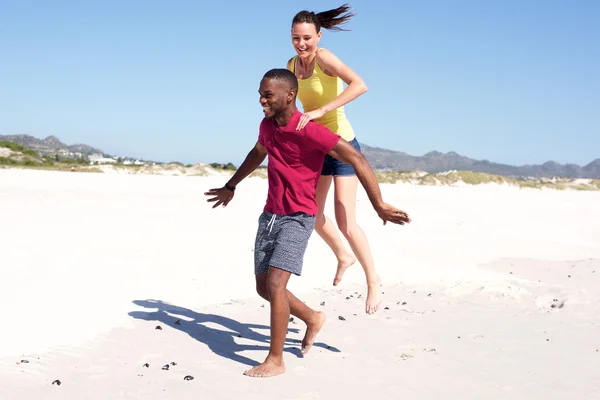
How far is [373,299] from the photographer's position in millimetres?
5977

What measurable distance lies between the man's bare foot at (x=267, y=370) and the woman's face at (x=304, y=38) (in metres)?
2.45

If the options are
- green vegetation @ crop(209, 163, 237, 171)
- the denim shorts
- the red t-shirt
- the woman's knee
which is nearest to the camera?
the red t-shirt

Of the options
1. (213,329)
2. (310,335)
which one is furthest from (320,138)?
(213,329)

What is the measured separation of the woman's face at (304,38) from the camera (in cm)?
541

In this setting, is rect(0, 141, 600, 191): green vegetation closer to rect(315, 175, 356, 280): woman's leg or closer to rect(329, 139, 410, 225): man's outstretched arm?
rect(315, 175, 356, 280): woman's leg

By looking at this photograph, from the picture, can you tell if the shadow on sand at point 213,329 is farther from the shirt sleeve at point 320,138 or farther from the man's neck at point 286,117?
the man's neck at point 286,117

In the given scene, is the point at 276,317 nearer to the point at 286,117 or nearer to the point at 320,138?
the point at 320,138

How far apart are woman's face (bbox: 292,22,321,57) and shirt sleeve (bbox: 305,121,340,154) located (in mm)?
891

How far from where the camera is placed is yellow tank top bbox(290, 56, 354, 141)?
562cm

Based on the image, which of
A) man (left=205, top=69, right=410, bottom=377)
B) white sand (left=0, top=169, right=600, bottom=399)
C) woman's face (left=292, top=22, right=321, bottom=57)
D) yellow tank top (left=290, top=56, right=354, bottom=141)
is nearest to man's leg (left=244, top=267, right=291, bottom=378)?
man (left=205, top=69, right=410, bottom=377)

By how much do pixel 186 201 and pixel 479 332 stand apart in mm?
9601

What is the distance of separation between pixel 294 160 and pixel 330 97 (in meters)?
1.00

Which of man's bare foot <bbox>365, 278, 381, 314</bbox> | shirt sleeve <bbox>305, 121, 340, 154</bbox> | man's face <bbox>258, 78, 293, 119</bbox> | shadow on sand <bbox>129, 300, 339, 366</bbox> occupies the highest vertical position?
man's face <bbox>258, 78, 293, 119</bbox>

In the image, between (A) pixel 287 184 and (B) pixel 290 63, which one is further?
(B) pixel 290 63
